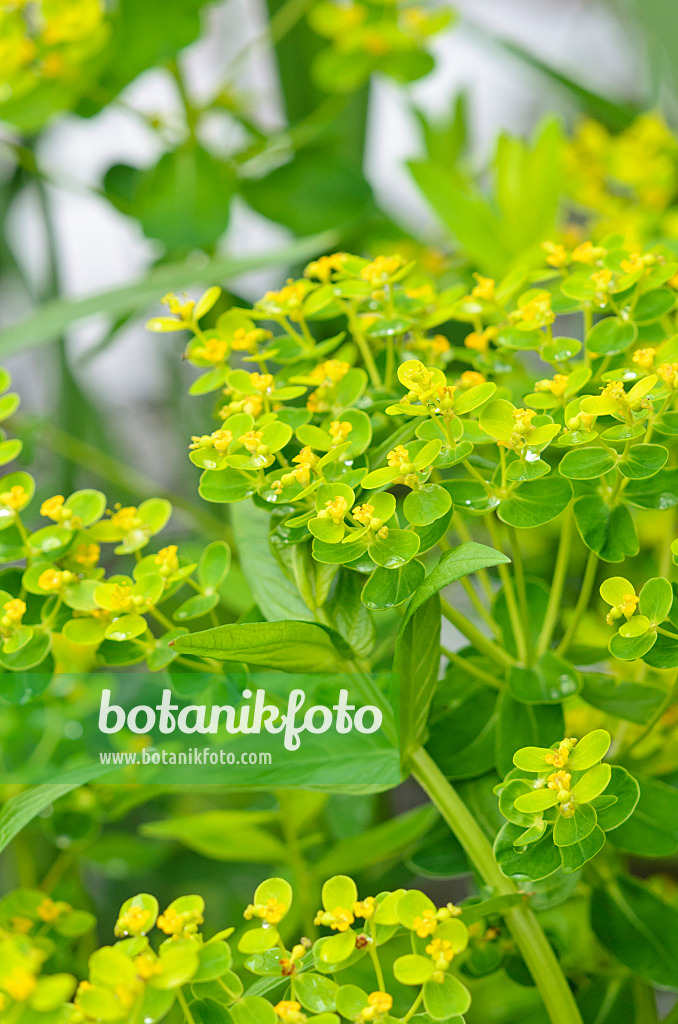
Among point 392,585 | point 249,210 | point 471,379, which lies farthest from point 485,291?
point 249,210

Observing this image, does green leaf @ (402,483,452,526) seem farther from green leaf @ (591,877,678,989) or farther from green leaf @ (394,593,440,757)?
green leaf @ (591,877,678,989)

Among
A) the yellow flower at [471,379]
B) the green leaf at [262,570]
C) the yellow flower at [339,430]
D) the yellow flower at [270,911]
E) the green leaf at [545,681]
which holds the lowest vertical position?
the yellow flower at [270,911]

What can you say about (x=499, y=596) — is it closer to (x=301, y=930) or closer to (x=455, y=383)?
(x=455, y=383)

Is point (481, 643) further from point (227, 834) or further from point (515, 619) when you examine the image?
point (227, 834)

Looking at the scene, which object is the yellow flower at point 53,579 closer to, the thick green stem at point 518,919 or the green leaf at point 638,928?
the thick green stem at point 518,919

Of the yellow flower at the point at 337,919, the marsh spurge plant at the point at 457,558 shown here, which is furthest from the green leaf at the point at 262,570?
the yellow flower at the point at 337,919

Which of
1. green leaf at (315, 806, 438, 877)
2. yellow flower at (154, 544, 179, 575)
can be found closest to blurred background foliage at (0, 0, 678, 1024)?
green leaf at (315, 806, 438, 877)
